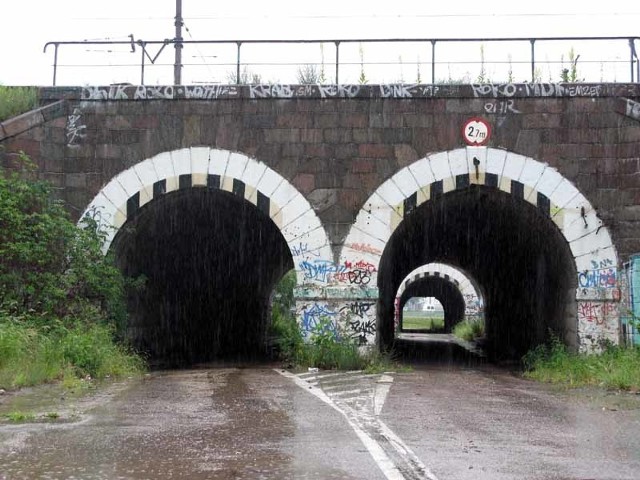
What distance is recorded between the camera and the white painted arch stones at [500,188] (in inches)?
569

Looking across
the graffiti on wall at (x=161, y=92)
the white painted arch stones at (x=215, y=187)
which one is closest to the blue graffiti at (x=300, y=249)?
the white painted arch stones at (x=215, y=187)

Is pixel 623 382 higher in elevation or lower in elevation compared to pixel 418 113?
lower

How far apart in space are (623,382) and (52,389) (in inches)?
302

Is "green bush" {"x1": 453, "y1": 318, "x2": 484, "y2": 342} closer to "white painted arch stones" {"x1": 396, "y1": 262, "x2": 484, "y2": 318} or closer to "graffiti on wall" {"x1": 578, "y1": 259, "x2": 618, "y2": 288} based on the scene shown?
"white painted arch stones" {"x1": 396, "y1": 262, "x2": 484, "y2": 318}

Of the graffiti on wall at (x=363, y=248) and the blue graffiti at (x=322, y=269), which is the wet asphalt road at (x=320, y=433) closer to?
the blue graffiti at (x=322, y=269)

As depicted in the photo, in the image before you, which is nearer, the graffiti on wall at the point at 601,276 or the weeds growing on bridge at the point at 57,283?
the weeds growing on bridge at the point at 57,283

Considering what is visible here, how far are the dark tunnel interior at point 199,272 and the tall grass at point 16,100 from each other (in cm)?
295

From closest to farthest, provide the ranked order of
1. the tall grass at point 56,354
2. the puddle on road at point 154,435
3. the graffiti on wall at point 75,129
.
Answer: the puddle on road at point 154,435 < the tall grass at point 56,354 < the graffiti on wall at point 75,129

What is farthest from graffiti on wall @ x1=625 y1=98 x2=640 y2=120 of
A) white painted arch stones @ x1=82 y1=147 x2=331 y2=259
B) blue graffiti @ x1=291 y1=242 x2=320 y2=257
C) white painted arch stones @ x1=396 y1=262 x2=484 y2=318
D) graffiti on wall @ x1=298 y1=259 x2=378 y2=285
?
white painted arch stones @ x1=396 y1=262 x2=484 y2=318

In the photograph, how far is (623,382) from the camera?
11.3m

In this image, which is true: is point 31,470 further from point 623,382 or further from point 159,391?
point 623,382

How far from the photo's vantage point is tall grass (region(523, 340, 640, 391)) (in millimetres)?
11509

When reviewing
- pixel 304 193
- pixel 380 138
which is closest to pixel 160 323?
pixel 304 193

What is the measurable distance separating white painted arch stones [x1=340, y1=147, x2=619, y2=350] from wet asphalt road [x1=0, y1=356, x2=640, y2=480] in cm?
388
